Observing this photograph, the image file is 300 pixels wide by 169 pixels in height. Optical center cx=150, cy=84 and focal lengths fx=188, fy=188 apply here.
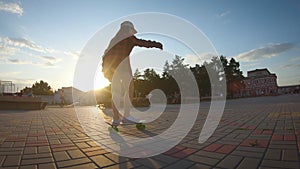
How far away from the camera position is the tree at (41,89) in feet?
193

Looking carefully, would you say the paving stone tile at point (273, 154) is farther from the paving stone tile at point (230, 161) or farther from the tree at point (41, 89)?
the tree at point (41, 89)

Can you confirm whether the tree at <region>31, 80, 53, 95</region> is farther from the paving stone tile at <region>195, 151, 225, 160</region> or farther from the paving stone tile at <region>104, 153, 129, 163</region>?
the paving stone tile at <region>195, 151, 225, 160</region>

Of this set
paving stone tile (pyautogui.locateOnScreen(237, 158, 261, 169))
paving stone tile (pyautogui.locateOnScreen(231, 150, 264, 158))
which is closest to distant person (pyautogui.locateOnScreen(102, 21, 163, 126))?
paving stone tile (pyautogui.locateOnScreen(231, 150, 264, 158))

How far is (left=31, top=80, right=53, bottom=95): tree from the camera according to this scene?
58.8m

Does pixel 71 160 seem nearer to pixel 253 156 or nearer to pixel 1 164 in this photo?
pixel 1 164

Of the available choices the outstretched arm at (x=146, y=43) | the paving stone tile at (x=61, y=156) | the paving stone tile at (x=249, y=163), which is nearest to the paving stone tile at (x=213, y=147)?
the paving stone tile at (x=249, y=163)

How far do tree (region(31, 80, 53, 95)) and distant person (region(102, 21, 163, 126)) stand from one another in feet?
205

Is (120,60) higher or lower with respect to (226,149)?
higher

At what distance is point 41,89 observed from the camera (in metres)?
61.5

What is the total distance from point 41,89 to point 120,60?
6753 centimetres

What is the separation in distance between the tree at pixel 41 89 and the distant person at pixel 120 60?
62.5 metres

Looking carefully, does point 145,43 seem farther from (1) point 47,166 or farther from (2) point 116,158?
(1) point 47,166

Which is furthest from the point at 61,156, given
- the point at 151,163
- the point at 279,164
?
the point at 279,164

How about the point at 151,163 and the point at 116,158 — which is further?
the point at 116,158
